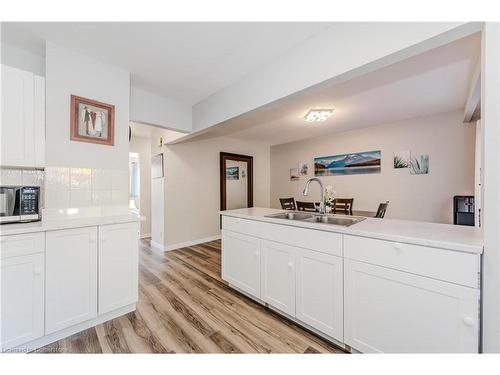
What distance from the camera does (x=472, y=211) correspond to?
284cm

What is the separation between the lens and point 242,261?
7.00 feet

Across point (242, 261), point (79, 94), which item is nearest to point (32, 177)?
point (79, 94)

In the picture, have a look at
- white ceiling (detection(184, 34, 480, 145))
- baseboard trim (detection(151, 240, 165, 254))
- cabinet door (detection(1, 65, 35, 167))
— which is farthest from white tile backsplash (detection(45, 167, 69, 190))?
baseboard trim (detection(151, 240, 165, 254))

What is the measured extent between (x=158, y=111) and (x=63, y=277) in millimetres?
1996

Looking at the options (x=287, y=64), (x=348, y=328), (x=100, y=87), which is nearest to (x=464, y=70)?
(x=287, y=64)

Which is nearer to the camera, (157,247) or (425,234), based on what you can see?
(425,234)

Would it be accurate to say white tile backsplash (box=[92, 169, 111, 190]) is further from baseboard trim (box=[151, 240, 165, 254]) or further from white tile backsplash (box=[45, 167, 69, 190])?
baseboard trim (box=[151, 240, 165, 254])

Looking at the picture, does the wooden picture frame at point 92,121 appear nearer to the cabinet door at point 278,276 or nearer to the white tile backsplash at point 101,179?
the white tile backsplash at point 101,179

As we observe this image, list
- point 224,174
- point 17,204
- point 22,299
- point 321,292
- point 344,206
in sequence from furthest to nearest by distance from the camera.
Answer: point 224,174 → point 344,206 → point 17,204 → point 321,292 → point 22,299

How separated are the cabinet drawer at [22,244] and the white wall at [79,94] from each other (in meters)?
0.62

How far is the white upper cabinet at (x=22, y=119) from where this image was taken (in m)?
1.53

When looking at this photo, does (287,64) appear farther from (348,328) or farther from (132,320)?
(132,320)

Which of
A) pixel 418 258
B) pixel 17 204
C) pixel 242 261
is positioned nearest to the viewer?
pixel 418 258

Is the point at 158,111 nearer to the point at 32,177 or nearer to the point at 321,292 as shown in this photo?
the point at 32,177
